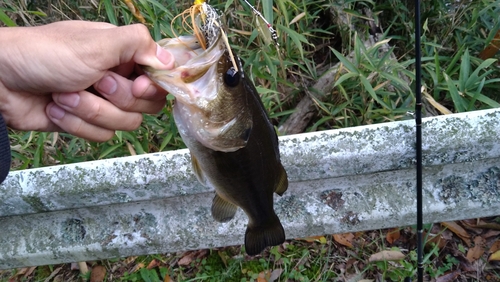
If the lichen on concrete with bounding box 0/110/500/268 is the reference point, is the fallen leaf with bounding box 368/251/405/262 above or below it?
below

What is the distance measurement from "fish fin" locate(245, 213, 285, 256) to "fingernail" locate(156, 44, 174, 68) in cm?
84

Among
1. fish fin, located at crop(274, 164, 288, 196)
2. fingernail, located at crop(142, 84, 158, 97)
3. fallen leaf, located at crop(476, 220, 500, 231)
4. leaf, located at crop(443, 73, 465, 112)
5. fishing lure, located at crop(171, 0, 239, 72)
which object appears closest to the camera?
fishing lure, located at crop(171, 0, 239, 72)

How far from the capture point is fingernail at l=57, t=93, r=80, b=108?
153 centimetres

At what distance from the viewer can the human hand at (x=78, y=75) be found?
4.55 ft

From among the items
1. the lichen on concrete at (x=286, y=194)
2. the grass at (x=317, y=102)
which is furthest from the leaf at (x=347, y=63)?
the lichen on concrete at (x=286, y=194)

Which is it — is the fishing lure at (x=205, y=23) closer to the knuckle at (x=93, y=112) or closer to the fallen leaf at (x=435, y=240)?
the knuckle at (x=93, y=112)

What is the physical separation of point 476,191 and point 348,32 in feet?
5.63

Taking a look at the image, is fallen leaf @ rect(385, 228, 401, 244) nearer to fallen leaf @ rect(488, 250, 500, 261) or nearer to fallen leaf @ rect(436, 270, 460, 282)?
fallen leaf @ rect(436, 270, 460, 282)

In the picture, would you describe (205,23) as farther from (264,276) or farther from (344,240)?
(344,240)

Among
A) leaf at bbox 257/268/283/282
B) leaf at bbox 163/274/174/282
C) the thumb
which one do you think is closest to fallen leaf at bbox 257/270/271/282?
leaf at bbox 257/268/283/282

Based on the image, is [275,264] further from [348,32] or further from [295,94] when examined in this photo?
[348,32]

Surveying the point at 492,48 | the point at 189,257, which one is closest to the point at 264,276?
the point at 189,257

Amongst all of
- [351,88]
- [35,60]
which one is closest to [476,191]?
[351,88]

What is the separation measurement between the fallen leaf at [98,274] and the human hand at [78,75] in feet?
4.86
